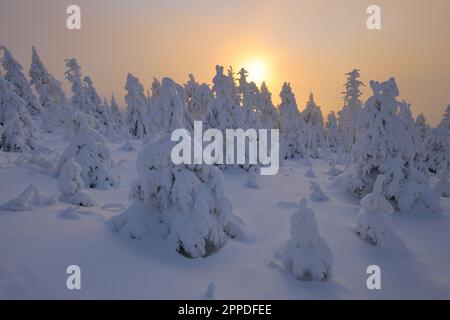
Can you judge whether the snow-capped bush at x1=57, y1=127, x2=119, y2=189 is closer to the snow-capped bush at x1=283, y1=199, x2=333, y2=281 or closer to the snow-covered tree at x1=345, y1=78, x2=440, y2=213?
the snow-capped bush at x1=283, y1=199, x2=333, y2=281

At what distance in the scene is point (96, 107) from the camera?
39.9 meters

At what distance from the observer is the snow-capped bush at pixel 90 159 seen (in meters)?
16.8

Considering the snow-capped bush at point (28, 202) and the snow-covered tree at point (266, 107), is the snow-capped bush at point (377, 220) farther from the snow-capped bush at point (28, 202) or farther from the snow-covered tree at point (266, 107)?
the snow-covered tree at point (266, 107)

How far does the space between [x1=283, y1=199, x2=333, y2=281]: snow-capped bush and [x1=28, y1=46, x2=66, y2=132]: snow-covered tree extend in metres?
43.8

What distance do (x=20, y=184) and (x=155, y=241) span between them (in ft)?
26.7

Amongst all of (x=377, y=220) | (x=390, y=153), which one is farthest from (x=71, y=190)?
(x=390, y=153)

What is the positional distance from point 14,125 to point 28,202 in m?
17.2

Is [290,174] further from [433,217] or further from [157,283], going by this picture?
[157,283]

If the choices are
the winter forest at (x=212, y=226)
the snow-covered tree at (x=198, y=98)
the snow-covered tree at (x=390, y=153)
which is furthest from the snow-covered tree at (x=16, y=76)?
the snow-covered tree at (x=390, y=153)

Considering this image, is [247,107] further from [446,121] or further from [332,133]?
[332,133]

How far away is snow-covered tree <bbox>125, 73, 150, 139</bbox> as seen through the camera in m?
47.3

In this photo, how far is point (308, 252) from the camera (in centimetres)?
Answer: 840

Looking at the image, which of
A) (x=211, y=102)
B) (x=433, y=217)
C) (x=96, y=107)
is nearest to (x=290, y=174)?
(x=211, y=102)

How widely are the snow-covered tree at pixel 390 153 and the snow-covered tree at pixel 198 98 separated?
62.3 ft
